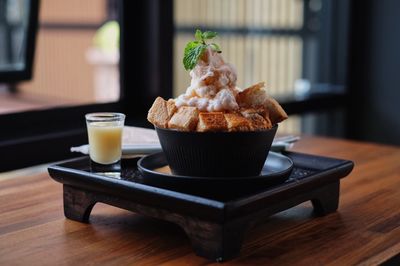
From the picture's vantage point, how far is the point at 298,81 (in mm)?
3258

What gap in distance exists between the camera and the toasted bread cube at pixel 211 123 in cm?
93

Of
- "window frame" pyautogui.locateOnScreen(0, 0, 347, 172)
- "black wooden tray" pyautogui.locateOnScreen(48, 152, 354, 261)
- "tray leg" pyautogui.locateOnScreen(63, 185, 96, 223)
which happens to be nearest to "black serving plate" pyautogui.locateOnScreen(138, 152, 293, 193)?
"black wooden tray" pyautogui.locateOnScreen(48, 152, 354, 261)

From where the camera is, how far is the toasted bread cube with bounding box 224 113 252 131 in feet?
3.05

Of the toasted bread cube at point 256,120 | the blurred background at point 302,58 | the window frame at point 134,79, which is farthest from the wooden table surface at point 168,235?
the blurred background at point 302,58

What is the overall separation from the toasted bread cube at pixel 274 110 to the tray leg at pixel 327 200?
0.51 feet

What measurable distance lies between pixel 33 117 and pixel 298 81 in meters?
1.70

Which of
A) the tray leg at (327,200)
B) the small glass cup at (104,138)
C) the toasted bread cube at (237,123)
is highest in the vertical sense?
the toasted bread cube at (237,123)

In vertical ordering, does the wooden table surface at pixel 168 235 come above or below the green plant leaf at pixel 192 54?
below

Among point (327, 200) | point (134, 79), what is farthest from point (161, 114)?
point (134, 79)

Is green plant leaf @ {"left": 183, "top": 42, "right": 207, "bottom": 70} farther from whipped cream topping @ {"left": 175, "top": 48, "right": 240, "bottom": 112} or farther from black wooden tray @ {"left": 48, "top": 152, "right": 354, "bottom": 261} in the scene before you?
black wooden tray @ {"left": 48, "top": 152, "right": 354, "bottom": 261}

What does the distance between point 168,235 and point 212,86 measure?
250 millimetres

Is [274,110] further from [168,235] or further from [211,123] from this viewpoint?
[168,235]

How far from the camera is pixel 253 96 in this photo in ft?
3.28

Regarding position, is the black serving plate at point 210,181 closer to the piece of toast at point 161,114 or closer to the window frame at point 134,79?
the piece of toast at point 161,114
